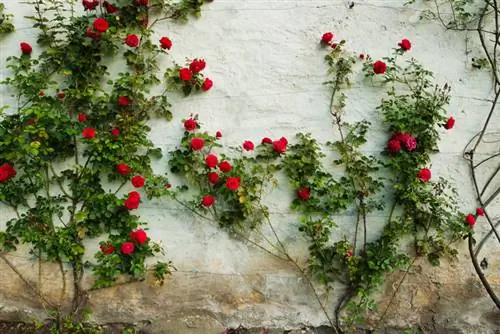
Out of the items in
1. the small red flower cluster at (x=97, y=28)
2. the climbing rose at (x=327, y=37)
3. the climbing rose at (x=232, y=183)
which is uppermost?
the climbing rose at (x=327, y=37)

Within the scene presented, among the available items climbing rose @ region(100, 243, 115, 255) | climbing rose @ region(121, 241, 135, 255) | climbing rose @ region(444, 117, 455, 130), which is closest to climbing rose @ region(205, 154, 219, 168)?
climbing rose @ region(121, 241, 135, 255)

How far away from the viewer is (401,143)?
2779 millimetres

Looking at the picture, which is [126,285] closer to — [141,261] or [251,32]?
[141,261]

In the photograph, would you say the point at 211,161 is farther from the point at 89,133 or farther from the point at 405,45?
the point at 405,45

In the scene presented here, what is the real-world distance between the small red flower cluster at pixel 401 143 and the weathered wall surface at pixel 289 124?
9 centimetres

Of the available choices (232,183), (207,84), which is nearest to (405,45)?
(207,84)

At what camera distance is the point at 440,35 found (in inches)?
113

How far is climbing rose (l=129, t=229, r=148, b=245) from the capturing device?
271 centimetres

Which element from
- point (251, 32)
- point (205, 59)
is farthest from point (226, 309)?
point (251, 32)

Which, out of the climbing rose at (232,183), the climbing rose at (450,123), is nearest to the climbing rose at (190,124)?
the climbing rose at (232,183)

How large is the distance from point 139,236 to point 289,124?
1.20 meters

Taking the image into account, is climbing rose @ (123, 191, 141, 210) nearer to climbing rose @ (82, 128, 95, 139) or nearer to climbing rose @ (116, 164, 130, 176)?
climbing rose @ (116, 164, 130, 176)

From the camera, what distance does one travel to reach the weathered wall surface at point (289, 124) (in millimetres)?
2842

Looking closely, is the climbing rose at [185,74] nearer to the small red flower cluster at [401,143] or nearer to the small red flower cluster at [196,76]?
the small red flower cluster at [196,76]
